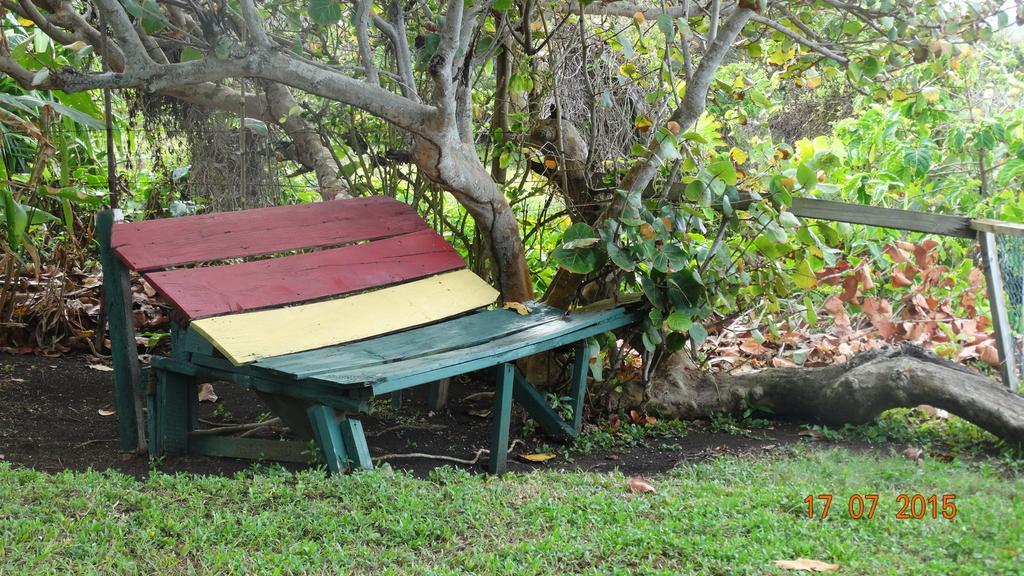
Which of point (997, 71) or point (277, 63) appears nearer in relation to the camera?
point (277, 63)

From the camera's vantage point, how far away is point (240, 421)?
5.27 meters

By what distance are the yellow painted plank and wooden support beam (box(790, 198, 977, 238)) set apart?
1.76 metres

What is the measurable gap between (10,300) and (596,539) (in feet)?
15.4

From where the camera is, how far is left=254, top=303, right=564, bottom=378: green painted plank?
148 inches

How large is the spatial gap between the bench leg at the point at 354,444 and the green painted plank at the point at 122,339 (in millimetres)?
1372

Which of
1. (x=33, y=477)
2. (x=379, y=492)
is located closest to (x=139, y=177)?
(x=33, y=477)

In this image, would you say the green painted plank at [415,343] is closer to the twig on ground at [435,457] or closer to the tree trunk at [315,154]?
the twig on ground at [435,457]

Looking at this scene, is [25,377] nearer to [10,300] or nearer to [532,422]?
[10,300]

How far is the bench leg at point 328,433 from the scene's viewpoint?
11.9ft

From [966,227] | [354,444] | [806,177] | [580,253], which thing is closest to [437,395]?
[580,253]

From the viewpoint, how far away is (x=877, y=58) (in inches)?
206

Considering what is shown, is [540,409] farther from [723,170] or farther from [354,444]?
[723,170]

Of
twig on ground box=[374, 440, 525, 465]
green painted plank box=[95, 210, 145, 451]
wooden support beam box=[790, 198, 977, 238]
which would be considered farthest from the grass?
wooden support beam box=[790, 198, 977, 238]

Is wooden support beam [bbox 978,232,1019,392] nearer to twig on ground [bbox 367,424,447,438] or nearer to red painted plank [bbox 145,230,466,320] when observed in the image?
red painted plank [bbox 145,230,466,320]
